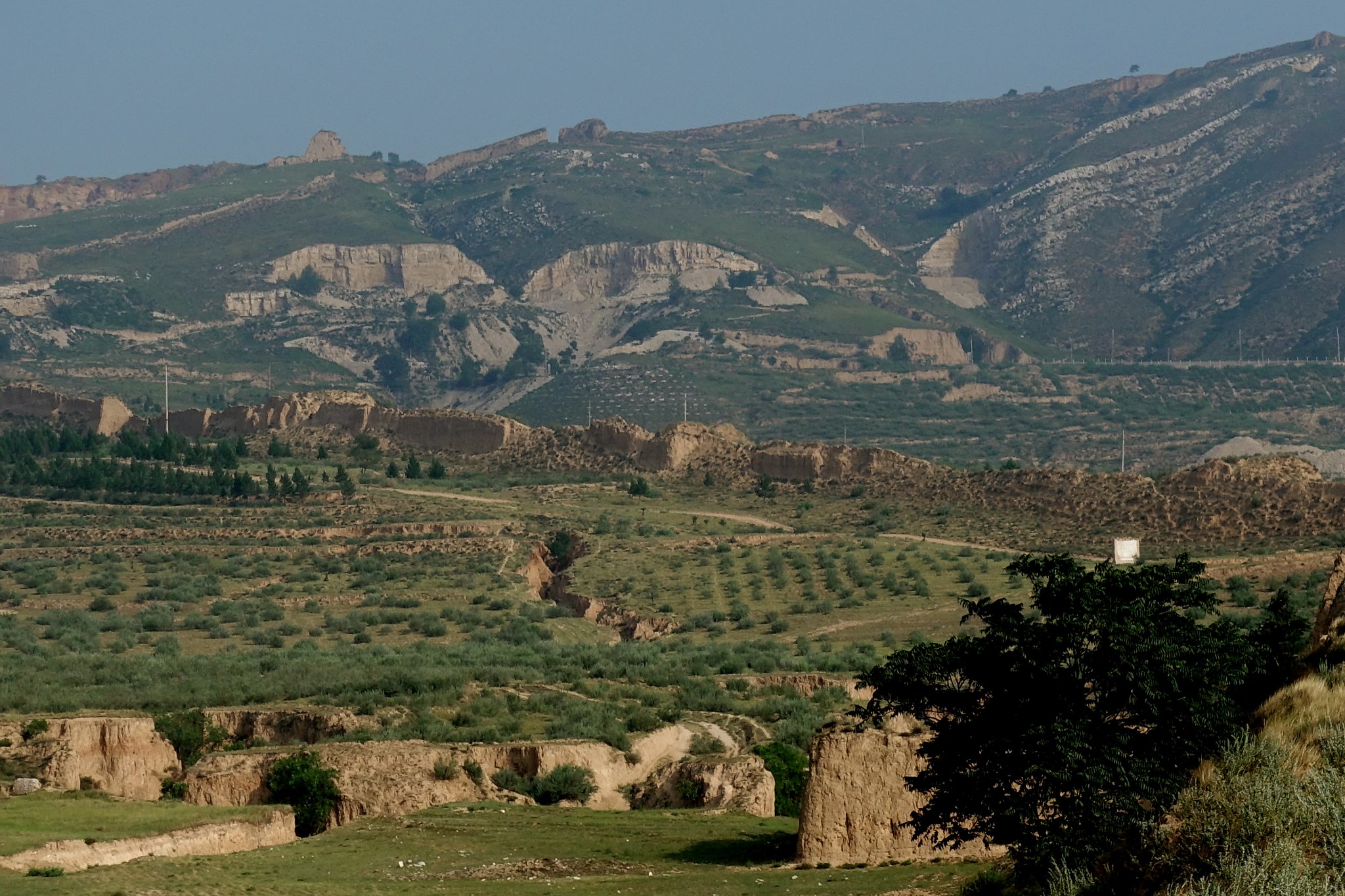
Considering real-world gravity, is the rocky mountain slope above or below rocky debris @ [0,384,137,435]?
above

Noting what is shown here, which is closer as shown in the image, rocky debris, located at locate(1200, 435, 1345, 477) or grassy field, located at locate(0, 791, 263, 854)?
grassy field, located at locate(0, 791, 263, 854)

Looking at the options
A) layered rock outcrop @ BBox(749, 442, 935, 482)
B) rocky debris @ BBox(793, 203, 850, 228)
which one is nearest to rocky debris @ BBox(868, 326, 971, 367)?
rocky debris @ BBox(793, 203, 850, 228)

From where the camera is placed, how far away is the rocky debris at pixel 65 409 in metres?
90.8

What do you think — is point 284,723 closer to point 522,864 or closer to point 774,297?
point 522,864

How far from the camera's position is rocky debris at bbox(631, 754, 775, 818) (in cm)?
2698

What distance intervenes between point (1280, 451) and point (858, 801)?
8357 cm

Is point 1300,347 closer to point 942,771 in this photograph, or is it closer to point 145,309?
point 145,309

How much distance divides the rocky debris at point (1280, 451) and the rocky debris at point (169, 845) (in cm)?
Answer: 7510

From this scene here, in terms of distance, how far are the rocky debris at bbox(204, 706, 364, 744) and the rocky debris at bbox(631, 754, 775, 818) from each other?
5363 mm

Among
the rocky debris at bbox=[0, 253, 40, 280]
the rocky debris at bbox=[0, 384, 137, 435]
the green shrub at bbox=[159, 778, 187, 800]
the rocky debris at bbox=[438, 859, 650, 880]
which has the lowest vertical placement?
the green shrub at bbox=[159, 778, 187, 800]

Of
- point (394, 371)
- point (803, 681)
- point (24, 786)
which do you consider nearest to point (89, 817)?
point (24, 786)

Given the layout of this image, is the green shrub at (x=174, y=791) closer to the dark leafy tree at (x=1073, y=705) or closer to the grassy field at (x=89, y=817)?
the grassy field at (x=89, y=817)

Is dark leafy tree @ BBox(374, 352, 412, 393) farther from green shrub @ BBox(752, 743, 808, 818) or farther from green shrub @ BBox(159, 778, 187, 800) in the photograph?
green shrub @ BBox(752, 743, 808, 818)

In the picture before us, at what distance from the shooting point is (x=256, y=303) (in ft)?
510
